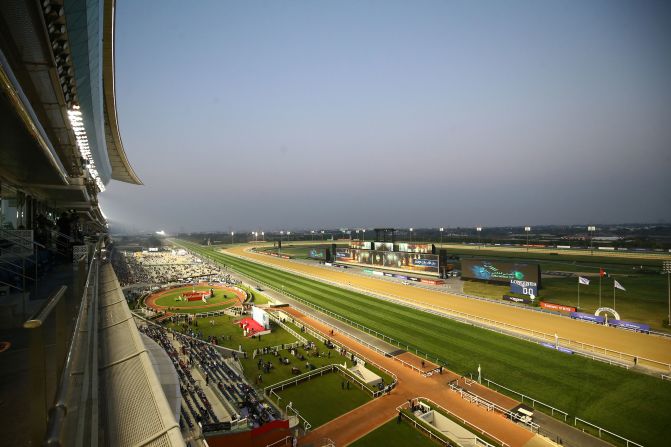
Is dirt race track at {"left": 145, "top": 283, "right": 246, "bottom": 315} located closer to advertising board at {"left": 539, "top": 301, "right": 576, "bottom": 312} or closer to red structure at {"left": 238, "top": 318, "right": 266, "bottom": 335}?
red structure at {"left": 238, "top": 318, "right": 266, "bottom": 335}

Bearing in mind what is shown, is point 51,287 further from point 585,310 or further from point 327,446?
point 585,310

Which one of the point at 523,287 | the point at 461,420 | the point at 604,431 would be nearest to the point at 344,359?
the point at 461,420

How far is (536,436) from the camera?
50.9 feet

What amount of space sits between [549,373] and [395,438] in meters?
A: 12.4

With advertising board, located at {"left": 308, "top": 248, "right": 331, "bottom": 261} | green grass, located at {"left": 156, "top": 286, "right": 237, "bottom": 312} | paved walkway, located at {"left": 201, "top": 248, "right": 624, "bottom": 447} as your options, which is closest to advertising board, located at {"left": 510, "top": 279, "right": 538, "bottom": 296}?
paved walkway, located at {"left": 201, "top": 248, "right": 624, "bottom": 447}

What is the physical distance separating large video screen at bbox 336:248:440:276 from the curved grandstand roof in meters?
39.6

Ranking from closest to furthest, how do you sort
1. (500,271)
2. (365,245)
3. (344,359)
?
(344,359), (500,271), (365,245)

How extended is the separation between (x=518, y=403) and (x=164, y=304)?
39576 mm

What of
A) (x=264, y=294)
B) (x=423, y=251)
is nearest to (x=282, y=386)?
(x=264, y=294)

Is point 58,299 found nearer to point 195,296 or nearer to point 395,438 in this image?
point 395,438

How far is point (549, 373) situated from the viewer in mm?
21250

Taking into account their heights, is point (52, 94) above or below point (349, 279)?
above

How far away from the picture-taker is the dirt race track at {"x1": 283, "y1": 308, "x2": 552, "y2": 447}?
15625 millimetres

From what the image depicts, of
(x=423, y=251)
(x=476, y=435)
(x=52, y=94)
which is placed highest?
(x=52, y=94)
